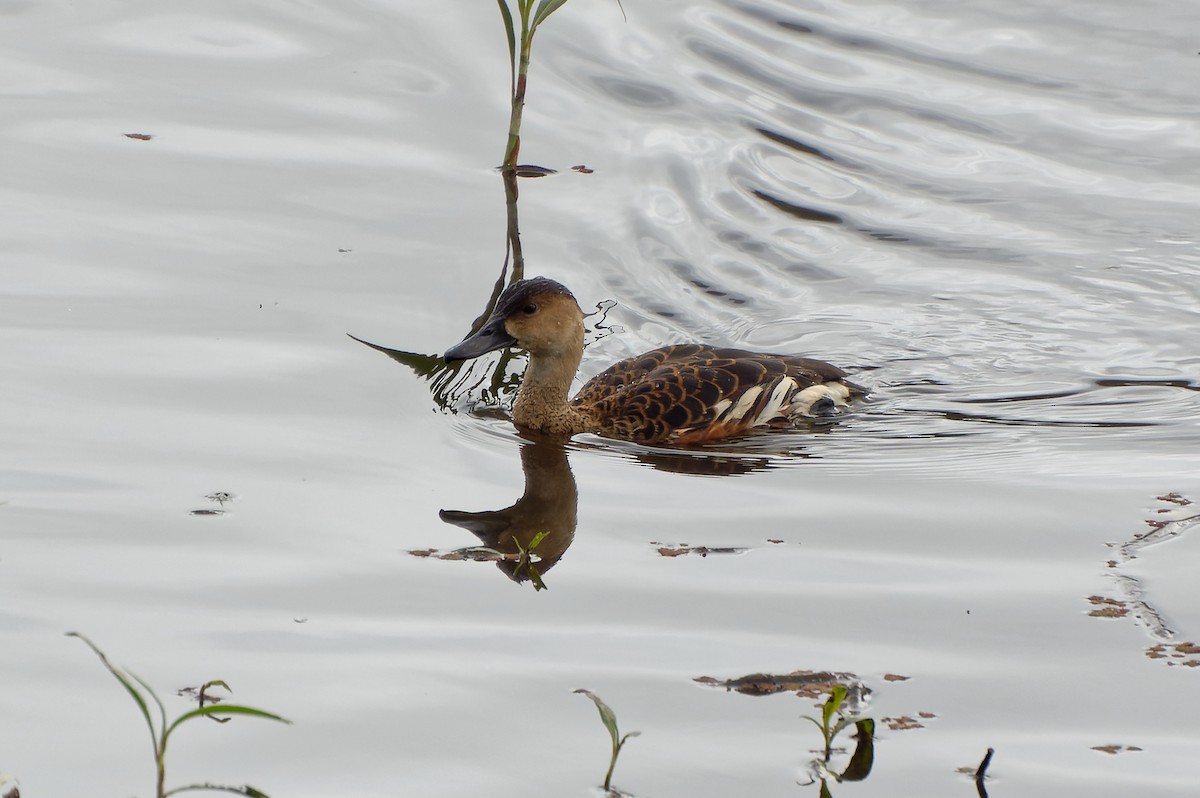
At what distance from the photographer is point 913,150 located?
11742mm

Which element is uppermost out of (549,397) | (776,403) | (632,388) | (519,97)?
(519,97)

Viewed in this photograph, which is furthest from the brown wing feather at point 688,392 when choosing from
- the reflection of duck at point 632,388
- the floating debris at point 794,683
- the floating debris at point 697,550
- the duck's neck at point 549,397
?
the floating debris at point 794,683

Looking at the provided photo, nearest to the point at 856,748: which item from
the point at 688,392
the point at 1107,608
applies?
the point at 1107,608

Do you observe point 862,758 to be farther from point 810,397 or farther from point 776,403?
point 810,397

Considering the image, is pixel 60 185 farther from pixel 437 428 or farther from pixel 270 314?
pixel 437 428

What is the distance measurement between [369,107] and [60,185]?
8.72ft

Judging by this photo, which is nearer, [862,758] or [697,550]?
[862,758]

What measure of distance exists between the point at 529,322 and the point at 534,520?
183 centimetres

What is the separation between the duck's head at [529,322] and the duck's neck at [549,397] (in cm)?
5

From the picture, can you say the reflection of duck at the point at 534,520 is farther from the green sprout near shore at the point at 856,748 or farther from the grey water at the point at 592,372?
the green sprout near shore at the point at 856,748

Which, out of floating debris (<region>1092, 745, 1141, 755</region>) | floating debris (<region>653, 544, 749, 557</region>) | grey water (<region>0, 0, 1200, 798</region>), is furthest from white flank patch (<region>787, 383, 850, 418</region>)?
floating debris (<region>1092, 745, 1141, 755</region>)

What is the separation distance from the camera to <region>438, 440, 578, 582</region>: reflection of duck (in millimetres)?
6043

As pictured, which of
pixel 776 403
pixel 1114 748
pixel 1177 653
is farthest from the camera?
pixel 776 403

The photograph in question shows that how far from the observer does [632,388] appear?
8.24 meters
